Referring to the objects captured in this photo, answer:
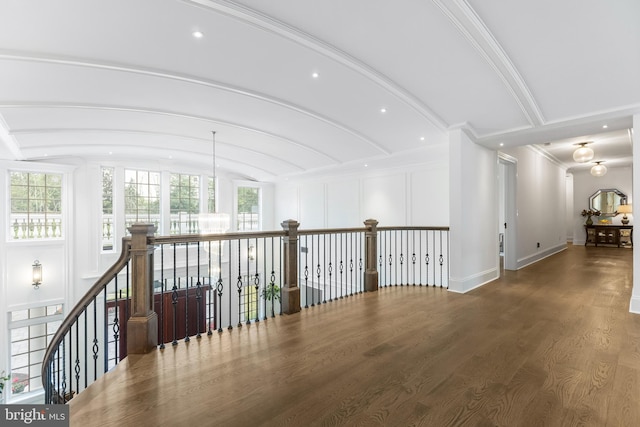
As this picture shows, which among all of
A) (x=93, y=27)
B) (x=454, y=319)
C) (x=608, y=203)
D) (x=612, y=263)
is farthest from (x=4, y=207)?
(x=608, y=203)

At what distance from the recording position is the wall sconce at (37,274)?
656 cm

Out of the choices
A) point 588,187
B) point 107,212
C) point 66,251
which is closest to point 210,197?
point 107,212

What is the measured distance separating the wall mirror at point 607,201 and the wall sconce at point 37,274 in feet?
54.6

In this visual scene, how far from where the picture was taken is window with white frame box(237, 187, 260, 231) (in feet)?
33.3

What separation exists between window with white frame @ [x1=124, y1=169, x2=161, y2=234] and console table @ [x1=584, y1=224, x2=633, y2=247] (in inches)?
561

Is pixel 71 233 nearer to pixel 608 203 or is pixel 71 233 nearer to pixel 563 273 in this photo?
pixel 563 273

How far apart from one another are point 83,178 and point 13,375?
15.1ft

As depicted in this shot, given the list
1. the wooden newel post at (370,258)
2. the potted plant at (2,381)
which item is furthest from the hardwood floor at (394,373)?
the potted plant at (2,381)

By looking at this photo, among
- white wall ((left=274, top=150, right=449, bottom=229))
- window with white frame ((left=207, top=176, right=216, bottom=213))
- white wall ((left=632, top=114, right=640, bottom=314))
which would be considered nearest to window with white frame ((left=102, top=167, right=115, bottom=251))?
window with white frame ((left=207, top=176, right=216, bottom=213))

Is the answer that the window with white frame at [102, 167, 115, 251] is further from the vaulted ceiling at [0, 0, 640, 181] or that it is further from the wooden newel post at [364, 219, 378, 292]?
the wooden newel post at [364, 219, 378, 292]

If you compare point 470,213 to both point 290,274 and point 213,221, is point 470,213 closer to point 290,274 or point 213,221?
point 290,274

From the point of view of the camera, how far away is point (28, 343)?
6676 millimetres

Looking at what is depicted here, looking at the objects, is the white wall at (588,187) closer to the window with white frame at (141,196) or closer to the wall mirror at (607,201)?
the wall mirror at (607,201)

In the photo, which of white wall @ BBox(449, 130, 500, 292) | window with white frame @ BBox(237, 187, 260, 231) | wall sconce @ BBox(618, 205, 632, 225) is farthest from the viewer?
window with white frame @ BBox(237, 187, 260, 231)
